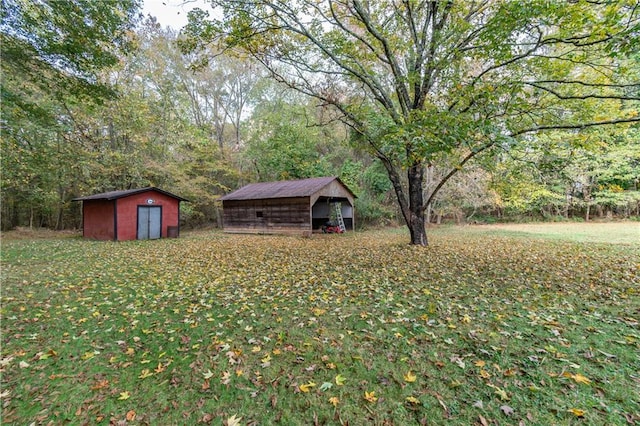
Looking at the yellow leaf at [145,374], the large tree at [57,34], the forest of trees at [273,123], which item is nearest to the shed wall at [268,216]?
the forest of trees at [273,123]

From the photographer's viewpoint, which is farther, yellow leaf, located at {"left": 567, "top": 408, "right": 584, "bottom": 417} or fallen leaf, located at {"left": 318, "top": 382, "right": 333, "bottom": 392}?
fallen leaf, located at {"left": 318, "top": 382, "right": 333, "bottom": 392}

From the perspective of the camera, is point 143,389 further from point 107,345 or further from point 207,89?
point 207,89

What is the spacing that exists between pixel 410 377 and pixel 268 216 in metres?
15.1

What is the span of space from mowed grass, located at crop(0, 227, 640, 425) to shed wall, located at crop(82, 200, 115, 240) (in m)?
8.78

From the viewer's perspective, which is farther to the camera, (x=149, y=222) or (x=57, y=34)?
(x=149, y=222)

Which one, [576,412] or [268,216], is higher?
[268,216]

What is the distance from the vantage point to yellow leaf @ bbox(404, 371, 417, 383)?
2637 mm

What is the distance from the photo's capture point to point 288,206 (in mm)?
16219

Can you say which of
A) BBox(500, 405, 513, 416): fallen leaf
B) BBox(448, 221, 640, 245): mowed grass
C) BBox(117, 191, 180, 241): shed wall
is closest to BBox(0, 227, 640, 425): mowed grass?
BBox(500, 405, 513, 416): fallen leaf

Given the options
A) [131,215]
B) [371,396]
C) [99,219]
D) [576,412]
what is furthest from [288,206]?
[576,412]

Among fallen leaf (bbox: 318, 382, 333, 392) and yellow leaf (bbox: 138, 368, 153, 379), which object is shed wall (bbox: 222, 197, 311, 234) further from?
fallen leaf (bbox: 318, 382, 333, 392)

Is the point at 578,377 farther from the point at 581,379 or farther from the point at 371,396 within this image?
the point at 371,396

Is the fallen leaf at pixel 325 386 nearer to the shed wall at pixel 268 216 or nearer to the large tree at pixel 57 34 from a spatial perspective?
the large tree at pixel 57 34

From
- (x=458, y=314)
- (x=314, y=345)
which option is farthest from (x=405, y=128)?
(x=314, y=345)
